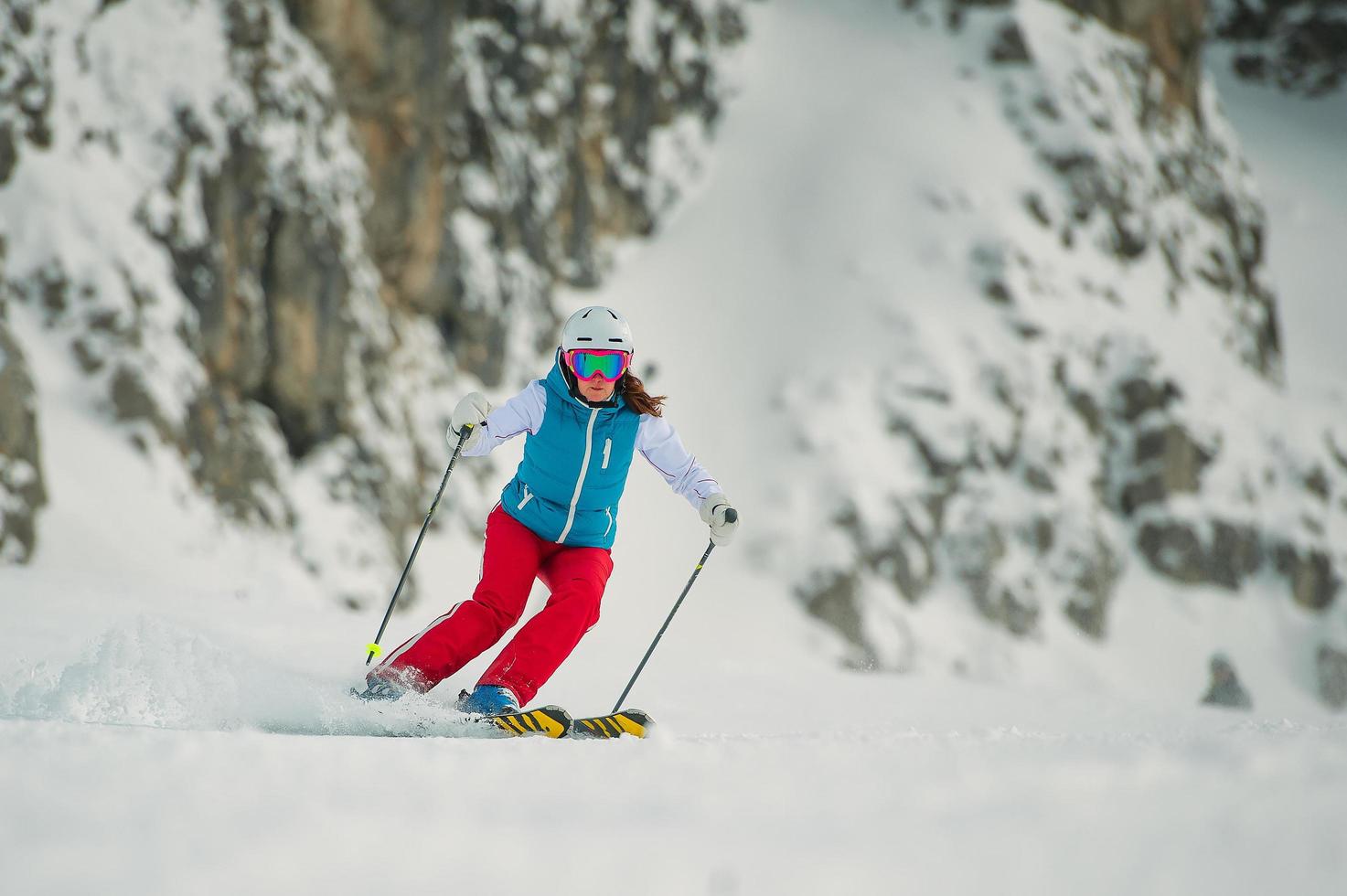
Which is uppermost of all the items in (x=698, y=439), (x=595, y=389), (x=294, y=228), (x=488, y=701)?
(x=595, y=389)

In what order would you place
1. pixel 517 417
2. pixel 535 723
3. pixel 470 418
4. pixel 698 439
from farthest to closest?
pixel 698 439 → pixel 470 418 → pixel 517 417 → pixel 535 723

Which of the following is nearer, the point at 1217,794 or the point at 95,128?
the point at 1217,794

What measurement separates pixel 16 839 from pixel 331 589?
1196 centimetres

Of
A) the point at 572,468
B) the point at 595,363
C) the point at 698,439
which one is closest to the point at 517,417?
the point at 572,468

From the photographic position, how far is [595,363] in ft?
13.3

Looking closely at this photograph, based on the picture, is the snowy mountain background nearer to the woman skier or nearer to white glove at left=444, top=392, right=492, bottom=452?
the woman skier

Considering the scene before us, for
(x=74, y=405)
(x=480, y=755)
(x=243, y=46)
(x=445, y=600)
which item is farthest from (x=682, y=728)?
(x=243, y=46)

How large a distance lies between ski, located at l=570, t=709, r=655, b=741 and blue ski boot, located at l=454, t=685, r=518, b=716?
278 mm

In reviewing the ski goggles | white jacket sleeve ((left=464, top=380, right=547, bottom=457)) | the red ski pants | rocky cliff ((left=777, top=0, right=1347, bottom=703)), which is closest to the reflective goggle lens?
the ski goggles

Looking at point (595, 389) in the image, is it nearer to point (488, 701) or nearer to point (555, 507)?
point (555, 507)

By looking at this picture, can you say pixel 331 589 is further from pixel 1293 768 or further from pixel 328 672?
Answer: pixel 1293 768

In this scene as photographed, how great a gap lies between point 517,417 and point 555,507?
418mm

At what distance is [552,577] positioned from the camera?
14.1ft

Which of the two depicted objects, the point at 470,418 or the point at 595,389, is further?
the point at 470,418
